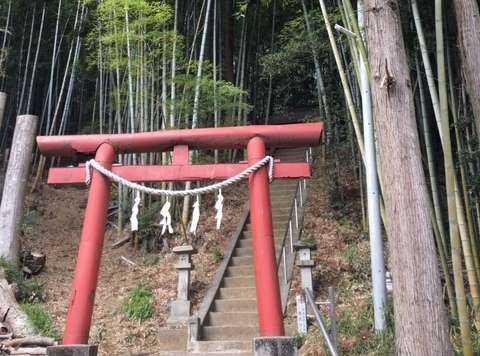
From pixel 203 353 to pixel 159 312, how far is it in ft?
4.52

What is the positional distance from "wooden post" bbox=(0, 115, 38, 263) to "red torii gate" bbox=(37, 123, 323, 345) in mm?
3816

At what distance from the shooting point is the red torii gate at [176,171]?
3.89 meters

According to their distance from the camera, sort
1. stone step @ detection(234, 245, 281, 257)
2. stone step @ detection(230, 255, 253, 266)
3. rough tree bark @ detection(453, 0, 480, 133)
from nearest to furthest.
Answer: rough tree bark @ detection(453, 0, 480, 133), stone step @ detection(230, 255, 253, 266), stone step @ detection(234, 245, 281, 257)

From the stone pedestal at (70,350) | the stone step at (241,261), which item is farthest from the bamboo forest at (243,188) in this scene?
the stone step at (241,261)

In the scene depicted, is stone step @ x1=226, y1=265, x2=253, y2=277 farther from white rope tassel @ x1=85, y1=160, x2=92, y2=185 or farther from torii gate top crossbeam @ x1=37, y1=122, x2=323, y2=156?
white rope tassel @ x1=85, y1=160, x2=92, y2=185

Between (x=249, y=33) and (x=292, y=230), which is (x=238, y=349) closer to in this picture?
(x=292, y=230)

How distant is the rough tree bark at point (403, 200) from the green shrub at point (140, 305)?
4427mm

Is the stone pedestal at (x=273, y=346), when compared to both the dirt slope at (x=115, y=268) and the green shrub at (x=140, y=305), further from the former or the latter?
the green shrub at (x=140, y=305)

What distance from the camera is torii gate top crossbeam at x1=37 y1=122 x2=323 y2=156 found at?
170 inches

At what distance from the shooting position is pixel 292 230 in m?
8.80

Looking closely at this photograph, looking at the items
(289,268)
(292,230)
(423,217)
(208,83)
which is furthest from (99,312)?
(423,217)

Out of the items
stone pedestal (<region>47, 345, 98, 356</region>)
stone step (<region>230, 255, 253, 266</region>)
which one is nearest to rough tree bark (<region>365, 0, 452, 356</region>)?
stone pedestal (<region>47, 345, 98, 356</region>)

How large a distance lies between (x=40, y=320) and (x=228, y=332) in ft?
7.65

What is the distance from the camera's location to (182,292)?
710 centimetres
